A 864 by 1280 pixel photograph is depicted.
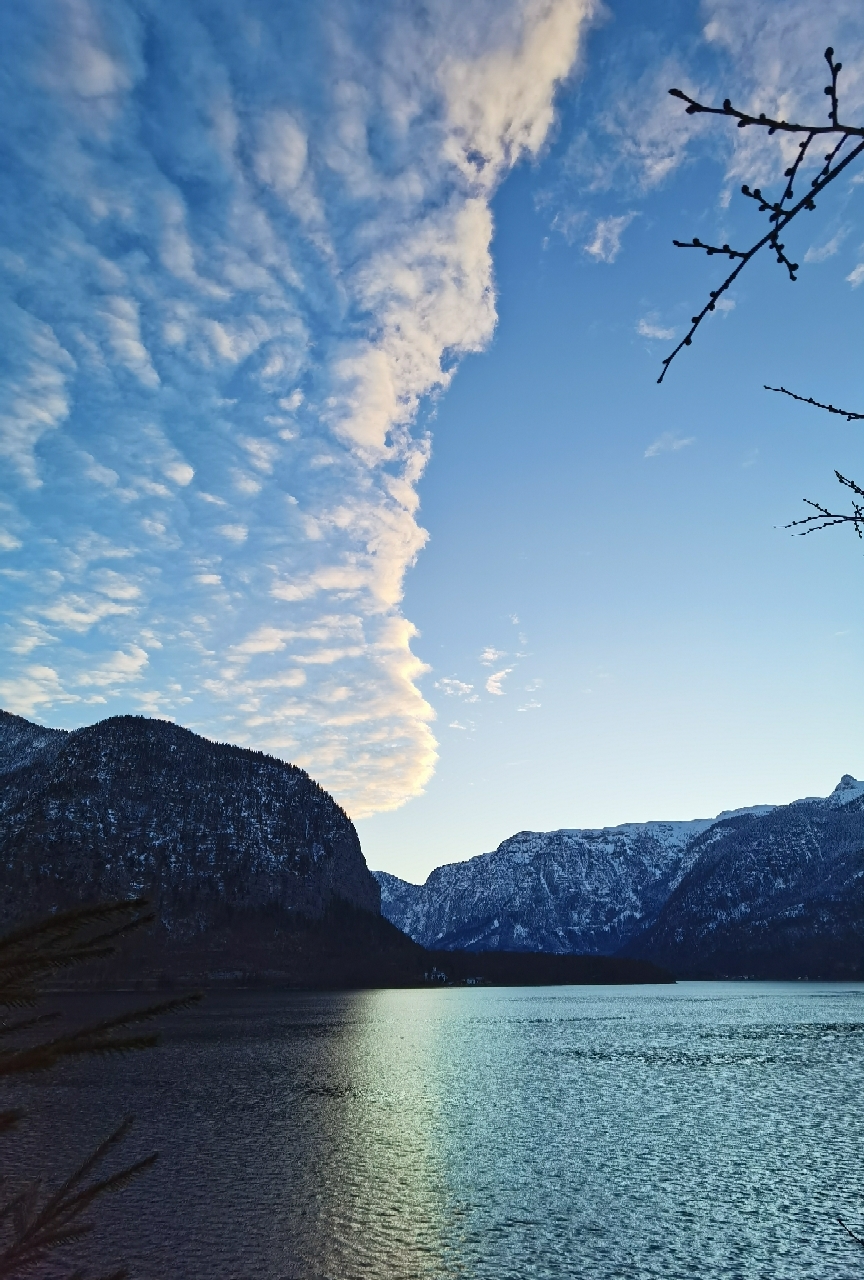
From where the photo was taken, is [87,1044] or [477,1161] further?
[477,1161]

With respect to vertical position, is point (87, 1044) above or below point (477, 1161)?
above

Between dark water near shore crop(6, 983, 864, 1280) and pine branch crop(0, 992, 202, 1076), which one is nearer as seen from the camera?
pine branch crop(0, 992, 202, 1076)

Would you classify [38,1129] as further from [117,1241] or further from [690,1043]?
[690,1043]

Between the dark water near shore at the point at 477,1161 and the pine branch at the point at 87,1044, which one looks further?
the dark water near shore at the point at 477,1161

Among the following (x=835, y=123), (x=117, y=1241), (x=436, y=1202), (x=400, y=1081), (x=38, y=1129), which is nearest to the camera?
(x=835, y=123)

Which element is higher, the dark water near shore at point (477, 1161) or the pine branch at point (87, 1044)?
the pine branch at point (87, 1044)

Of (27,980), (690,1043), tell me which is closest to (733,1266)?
(27,980)

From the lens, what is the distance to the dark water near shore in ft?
114

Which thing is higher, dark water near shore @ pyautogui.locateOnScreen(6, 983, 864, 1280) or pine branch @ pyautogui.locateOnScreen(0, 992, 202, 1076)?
pine branch @ pyautogui.locateOnScreen(0, 992, 202, 1076)

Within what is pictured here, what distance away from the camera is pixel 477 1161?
169 ft

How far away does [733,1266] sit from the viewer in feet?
109

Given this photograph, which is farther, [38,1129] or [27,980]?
[38,1129]

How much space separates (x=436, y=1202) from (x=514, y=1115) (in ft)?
88.8

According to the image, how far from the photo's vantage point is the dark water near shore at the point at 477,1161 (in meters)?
34.8
